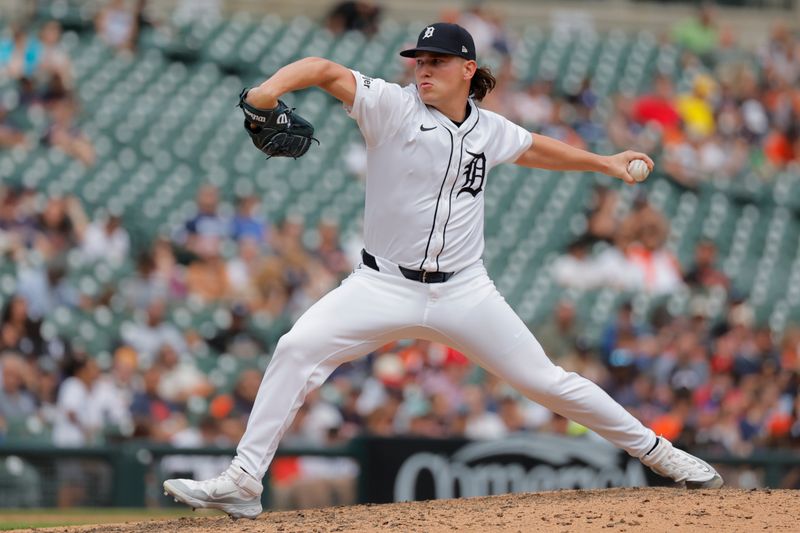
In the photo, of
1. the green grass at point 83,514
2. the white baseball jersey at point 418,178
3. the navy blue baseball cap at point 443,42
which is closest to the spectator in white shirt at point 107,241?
the green grass at point 83,514

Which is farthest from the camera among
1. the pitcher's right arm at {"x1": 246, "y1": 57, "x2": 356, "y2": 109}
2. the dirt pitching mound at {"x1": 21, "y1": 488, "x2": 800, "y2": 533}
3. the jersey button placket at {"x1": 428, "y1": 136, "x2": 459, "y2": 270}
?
the jersey button placket at {"x1": 428, "y1": 136, "x2": 459, "y2": 270}

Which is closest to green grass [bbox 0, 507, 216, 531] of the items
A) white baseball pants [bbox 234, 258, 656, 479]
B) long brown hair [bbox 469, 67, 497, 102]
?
white baseball pants [bbox 234, 258, 656, 479]

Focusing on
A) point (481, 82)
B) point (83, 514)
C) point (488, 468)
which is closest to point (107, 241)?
point (83, 514)

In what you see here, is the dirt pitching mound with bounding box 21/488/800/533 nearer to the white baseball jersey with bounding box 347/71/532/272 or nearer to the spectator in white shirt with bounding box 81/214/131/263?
the white baseball jersey with bounding box 347/71/532/272

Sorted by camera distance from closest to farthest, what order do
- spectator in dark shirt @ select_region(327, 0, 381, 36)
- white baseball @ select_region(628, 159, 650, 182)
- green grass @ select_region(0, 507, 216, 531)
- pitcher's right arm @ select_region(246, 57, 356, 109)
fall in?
pitcher's right arm @ select_region(246, 57, 356, 109), white baseball @ select_region(628, 159, 650, 182), green grass @ select_region(0, 507, 216, 531), spectator in dark shirt @ select_region(327, 0, 381, 36)

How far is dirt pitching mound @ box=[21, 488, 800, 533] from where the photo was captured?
5121mm

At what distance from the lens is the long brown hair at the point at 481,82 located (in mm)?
5576

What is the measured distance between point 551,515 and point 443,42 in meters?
1.84

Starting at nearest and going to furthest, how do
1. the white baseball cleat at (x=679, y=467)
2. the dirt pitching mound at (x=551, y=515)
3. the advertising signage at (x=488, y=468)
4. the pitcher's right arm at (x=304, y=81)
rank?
the pitcher's right arm at (x=304, y=81) → the dirt pitching mound at (x=551, y=515) → the white baseball cleat at (x=679, y=467) → the advertising signage at (x=488, y=468)

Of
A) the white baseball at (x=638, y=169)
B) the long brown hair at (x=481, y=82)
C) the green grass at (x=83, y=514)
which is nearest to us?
the long brown hair at (x=481, y=82)

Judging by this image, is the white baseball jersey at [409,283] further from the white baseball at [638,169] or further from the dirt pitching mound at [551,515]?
the white baseball at [638,169]

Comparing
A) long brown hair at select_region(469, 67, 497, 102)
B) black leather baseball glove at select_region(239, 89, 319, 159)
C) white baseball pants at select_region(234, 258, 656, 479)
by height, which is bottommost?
white baseball pants at select_region(234, 258, 656, 479)

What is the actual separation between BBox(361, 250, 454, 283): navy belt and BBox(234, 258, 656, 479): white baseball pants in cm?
2

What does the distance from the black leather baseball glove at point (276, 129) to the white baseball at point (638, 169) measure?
1.48 meters
